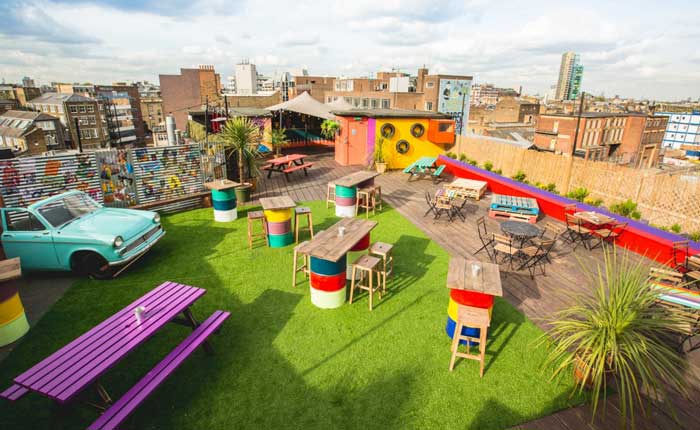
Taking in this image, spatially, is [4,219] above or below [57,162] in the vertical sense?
below

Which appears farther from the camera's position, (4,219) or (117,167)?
(117,167)

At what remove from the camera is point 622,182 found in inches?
412

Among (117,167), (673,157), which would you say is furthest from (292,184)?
(673,157)

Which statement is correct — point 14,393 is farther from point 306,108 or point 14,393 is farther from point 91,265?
point 306,108

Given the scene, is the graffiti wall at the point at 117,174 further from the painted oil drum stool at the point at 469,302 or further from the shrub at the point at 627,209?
the shrub at the point at 627,209

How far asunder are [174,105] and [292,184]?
141ft

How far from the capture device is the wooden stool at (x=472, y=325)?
4916mm

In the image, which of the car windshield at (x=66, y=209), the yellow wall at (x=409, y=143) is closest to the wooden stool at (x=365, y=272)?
the car windshield at (x=66, y=209)

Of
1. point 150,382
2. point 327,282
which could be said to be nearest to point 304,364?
point 327,282

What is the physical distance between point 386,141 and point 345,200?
7874mm

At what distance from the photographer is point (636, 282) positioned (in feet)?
14.2

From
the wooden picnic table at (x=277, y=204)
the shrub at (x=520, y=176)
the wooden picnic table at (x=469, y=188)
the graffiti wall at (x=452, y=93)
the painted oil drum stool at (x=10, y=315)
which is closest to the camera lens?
the painted oil drum stool at (x=10, y=315)

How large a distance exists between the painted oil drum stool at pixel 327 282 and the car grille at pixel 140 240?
163 inches

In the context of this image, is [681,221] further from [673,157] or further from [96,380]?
[673,157]
